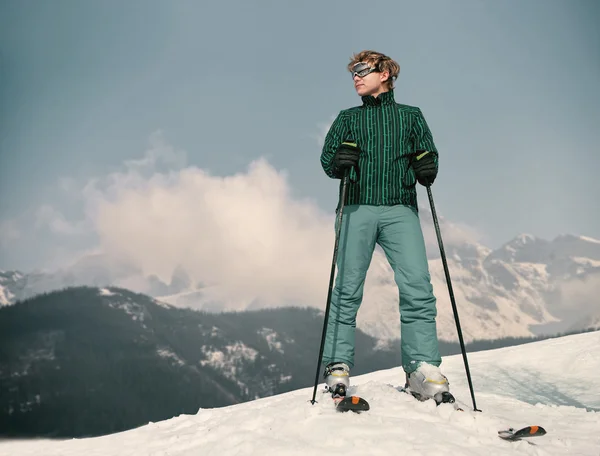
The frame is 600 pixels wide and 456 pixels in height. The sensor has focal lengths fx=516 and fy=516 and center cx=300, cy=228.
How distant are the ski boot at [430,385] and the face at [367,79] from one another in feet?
9.61

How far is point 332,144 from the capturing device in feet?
18.3

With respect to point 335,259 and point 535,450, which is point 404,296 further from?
point 535,450

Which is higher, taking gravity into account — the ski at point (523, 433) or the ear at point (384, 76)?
the ear at point (384, 76)

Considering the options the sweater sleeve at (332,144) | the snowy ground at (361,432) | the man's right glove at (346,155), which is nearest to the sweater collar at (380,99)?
the sweater sleeve at (332,144)

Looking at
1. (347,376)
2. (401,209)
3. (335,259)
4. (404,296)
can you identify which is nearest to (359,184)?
(401,209)

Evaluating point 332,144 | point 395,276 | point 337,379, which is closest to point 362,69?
point 332,144

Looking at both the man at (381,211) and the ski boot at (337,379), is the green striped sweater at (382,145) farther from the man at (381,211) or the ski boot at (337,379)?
the ski boot at (337,379)

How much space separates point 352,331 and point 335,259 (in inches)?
30.7

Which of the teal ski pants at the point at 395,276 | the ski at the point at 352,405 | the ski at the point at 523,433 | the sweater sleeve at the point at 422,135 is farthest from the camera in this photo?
the sweater sleeve at the point at 422,135

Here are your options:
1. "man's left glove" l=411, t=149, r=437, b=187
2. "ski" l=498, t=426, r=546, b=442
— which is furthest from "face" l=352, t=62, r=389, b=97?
"ski" l=498, t=426, r=546, b=442

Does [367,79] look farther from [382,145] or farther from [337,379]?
[337,379]

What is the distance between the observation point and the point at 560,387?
32.8 ft

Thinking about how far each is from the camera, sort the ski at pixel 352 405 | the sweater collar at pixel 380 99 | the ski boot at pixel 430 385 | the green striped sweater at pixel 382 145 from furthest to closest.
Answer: the sweater collar at pixel 380 99, the green striped sweater at pixel 382 145, the ski boot at pixel 430 385, the ski at pixel 352 405

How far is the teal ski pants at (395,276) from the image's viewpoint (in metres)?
5.17
